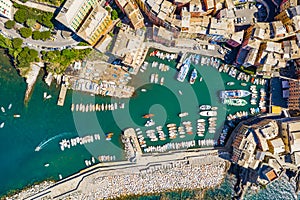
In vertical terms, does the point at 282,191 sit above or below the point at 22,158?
below

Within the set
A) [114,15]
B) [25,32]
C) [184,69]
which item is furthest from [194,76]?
[25,32]

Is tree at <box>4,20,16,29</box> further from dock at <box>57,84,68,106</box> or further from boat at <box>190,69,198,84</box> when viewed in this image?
boat at <box>190,69,198,84</box>

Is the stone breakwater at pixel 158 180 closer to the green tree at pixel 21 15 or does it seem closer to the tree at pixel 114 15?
the tree at pixel 114 15

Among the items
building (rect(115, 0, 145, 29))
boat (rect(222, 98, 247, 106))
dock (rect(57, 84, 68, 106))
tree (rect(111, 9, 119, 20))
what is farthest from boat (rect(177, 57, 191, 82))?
dock (rect(57, 84, 68, 106))

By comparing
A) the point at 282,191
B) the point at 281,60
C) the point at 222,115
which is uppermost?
the point at 281,60

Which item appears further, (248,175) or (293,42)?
(248,175)

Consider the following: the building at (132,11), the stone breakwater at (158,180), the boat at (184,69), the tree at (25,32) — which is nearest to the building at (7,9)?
the tree at (25,32)

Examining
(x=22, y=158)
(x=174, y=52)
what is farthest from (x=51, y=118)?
(x=174, y=52)

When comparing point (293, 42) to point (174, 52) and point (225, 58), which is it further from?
point (174, 52)
